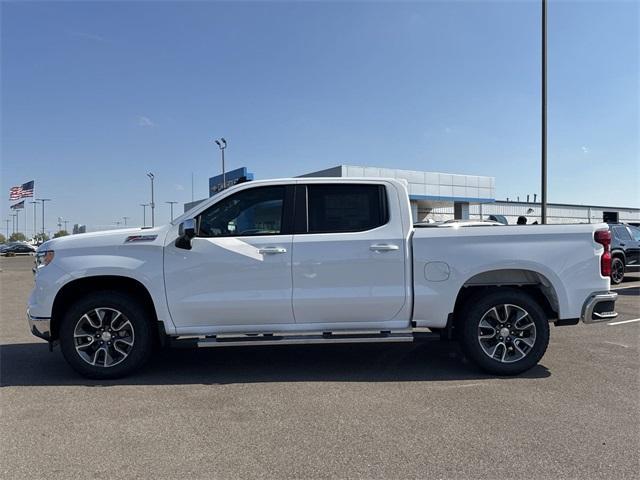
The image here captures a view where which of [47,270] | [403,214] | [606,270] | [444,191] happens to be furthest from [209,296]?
[444,191]

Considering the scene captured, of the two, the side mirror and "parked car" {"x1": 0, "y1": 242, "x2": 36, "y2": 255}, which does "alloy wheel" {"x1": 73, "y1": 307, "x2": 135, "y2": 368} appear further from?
"parked car" {"x1": 0, "y1": 242, "x2": 36, "y2": 255}

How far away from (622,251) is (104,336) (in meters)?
13.8

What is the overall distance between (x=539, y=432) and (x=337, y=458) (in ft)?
5.34

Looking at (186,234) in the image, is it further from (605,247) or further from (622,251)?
(622,251)

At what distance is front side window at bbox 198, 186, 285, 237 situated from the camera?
5.21 metres

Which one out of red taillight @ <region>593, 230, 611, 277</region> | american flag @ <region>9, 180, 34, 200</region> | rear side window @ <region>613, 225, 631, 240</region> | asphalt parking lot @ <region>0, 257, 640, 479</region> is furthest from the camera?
american flag @ <region>9, 180, 34, 200</region>

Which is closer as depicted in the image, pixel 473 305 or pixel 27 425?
pixel 27 425

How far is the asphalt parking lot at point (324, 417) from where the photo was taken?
3270 millimetres

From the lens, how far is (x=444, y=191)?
3391cm

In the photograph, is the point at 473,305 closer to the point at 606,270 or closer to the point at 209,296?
the point at 606,270

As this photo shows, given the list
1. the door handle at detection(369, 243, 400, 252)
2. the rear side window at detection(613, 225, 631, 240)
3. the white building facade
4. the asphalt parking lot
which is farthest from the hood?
the white building facade

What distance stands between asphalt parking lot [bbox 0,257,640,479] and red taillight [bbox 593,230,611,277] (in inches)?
44.3

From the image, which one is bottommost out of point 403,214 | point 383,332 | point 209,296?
point 383,332

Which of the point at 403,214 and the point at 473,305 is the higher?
the point at 403,214
